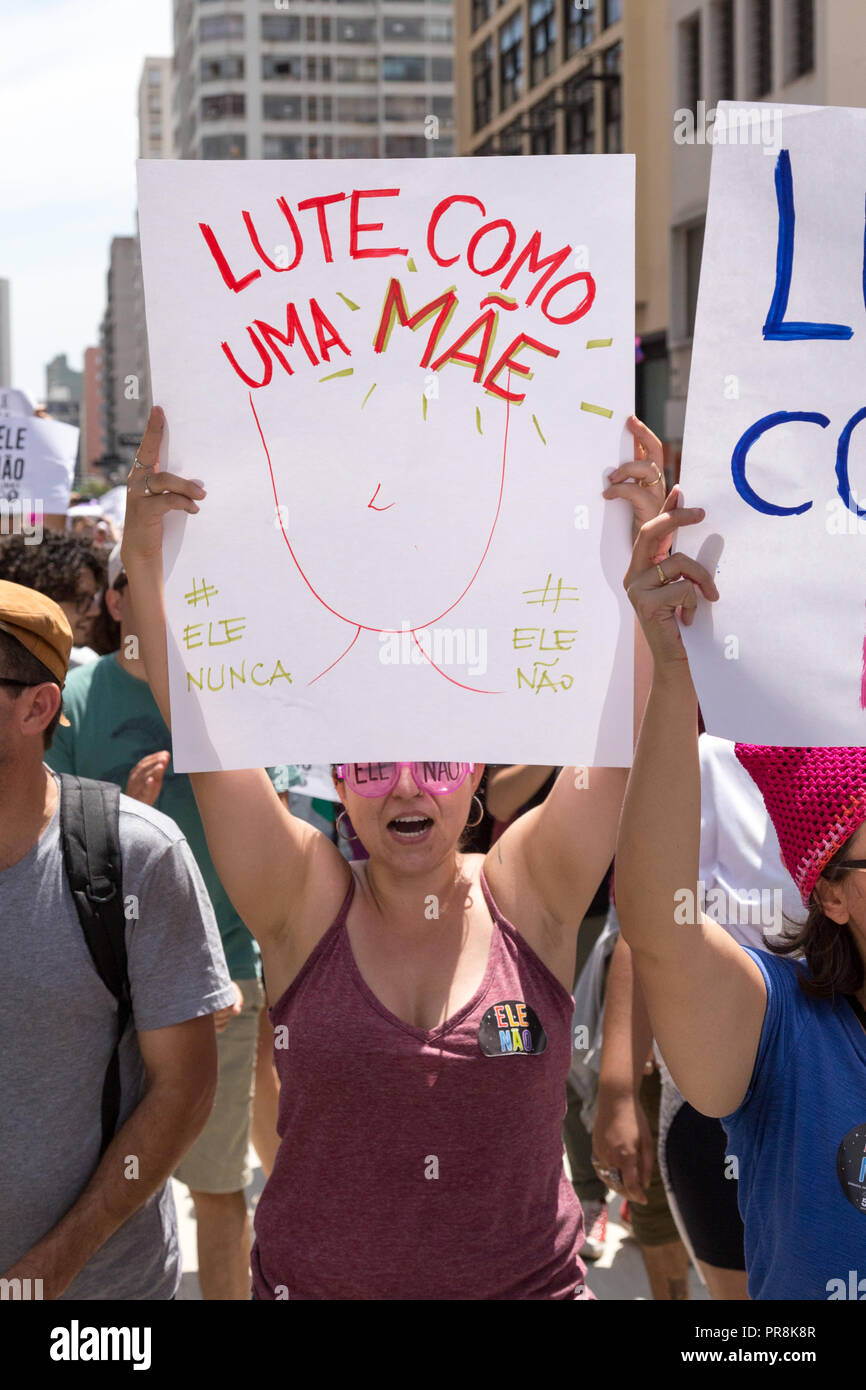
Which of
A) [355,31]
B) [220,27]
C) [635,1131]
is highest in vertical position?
[355,31]

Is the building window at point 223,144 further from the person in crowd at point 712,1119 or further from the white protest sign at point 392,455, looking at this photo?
the white protest sign at point 392,455

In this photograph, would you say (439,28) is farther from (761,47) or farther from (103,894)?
(103,894)

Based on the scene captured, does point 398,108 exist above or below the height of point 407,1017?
above

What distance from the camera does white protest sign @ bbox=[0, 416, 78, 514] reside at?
5.97 meters

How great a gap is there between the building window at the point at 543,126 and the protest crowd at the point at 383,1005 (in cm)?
2952

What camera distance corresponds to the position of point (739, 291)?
67.4 inches

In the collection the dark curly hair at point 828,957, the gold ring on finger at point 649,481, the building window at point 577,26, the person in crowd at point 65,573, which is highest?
the building window at point 577,26

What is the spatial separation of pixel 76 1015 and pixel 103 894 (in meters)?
0.18

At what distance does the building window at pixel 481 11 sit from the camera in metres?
34.9

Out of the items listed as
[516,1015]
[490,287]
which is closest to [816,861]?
[516,1015]

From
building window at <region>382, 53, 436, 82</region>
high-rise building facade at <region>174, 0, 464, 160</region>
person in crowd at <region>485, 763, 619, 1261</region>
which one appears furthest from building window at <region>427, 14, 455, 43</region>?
person in crowd at <region>485, 763, 619, 1261</region>

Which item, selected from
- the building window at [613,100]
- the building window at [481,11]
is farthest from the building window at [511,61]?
the building window at [613,100]

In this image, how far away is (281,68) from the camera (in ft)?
261
